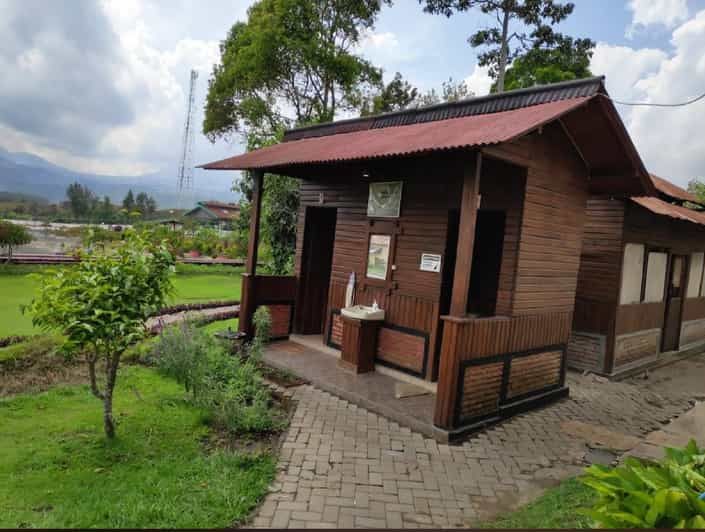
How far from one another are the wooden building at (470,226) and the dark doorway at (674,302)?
4844mm

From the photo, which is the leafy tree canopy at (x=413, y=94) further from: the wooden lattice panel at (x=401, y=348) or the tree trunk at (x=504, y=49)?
the wooden lattice panel at (x=401, y=348)

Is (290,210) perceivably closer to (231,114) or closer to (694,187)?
(231,114)

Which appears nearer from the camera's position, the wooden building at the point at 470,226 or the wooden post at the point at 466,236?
the wooden post at the point at 466,236

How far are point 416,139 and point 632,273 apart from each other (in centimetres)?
549

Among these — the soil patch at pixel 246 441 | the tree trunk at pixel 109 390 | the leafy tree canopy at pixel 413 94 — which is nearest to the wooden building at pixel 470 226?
the soil patch at pixel 246 441

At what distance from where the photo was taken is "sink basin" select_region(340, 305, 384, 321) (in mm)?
6430

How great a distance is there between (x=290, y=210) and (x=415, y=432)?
8038mm

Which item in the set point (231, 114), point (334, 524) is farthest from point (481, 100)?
point (231, 114)

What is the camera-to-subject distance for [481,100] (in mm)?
6148

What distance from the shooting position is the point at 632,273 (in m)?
8.28

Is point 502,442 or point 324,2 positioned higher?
point 324,2

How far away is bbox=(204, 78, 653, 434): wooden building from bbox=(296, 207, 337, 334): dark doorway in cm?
66

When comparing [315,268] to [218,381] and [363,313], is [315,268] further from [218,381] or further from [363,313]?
[218,381]

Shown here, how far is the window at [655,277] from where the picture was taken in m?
8.79
